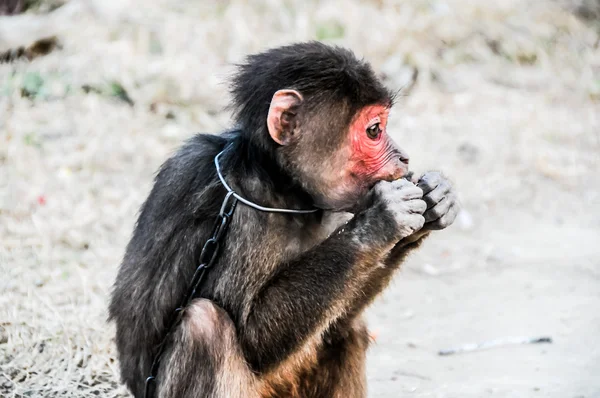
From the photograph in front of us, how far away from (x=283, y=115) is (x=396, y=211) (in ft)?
2.35

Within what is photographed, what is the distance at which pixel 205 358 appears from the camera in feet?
12.7

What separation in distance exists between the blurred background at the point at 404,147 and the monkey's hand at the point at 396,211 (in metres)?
1.31

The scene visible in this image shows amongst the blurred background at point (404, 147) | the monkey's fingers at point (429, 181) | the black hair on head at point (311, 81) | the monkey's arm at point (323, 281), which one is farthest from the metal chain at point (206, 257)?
the blurred background at point (404, 147)

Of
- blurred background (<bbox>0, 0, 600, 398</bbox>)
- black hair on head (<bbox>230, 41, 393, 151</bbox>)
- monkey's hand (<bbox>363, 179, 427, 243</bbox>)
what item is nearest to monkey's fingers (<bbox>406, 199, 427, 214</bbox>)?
monkey's hand (<bbox>363, 179, 427, 243</bbox>)

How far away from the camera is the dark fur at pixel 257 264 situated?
3920mm

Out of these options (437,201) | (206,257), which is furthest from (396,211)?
(206,257)

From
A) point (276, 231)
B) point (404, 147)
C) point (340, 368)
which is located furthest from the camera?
point (404, 147)

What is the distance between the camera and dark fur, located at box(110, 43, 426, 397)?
12.9 feet

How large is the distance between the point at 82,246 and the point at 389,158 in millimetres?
3693

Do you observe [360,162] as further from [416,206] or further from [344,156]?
[416,206]

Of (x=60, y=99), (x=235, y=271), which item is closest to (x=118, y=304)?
(x=235, y=271)

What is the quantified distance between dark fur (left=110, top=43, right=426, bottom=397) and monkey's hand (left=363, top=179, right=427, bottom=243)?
2 cm

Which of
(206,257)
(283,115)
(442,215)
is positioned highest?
(283,115)

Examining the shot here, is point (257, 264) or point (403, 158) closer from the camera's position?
point (257, 264)
